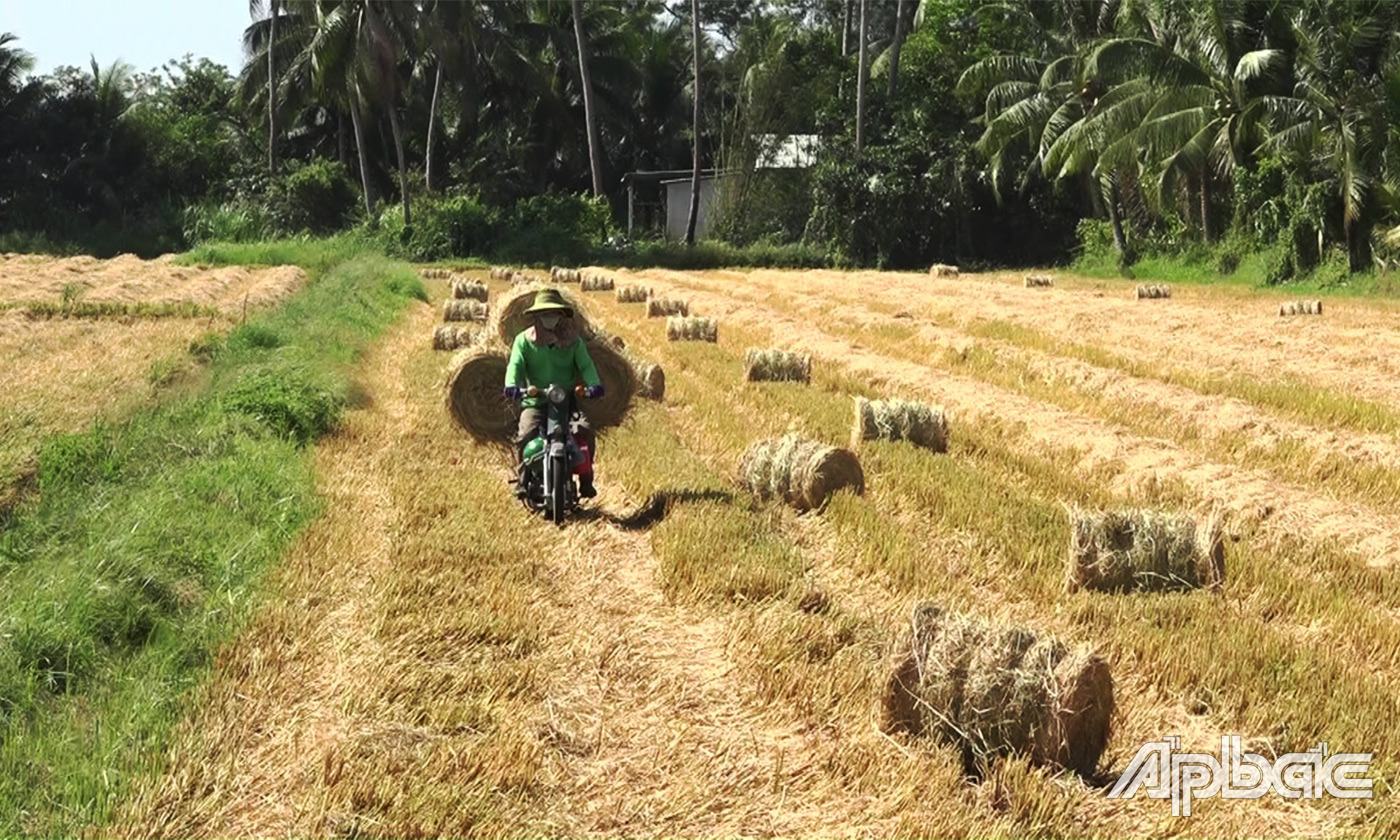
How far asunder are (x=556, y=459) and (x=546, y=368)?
2.91 feet

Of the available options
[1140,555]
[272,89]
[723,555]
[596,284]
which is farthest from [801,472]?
[272,89]

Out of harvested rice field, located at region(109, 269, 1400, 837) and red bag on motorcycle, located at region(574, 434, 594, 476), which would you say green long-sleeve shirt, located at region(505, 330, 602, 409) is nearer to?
red bag on motorcycle, located at region(574, 434, 594, 476)

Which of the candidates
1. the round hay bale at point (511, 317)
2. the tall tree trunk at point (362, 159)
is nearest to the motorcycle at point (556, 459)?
the round hay bale at point (511, 317)

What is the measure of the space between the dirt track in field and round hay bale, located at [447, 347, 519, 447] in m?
4.53

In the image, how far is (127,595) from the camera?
5.99m

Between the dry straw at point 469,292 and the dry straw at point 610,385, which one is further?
the dry straw at point 469,292

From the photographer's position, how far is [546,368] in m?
8.98

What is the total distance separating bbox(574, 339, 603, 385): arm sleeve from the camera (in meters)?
8.88

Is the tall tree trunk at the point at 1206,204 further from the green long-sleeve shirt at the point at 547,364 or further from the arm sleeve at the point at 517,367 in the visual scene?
the arm sleeve at the point at 517,367

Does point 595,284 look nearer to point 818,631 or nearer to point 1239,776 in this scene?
point 818,631

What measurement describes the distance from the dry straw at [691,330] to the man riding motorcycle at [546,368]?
30.4 ft

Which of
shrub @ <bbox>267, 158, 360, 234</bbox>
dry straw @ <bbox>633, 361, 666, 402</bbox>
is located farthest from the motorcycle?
shrub @ <bbox>267, 158, 360, 234</bbox>

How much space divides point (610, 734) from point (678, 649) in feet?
3.27

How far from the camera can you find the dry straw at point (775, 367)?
47.3 feet
